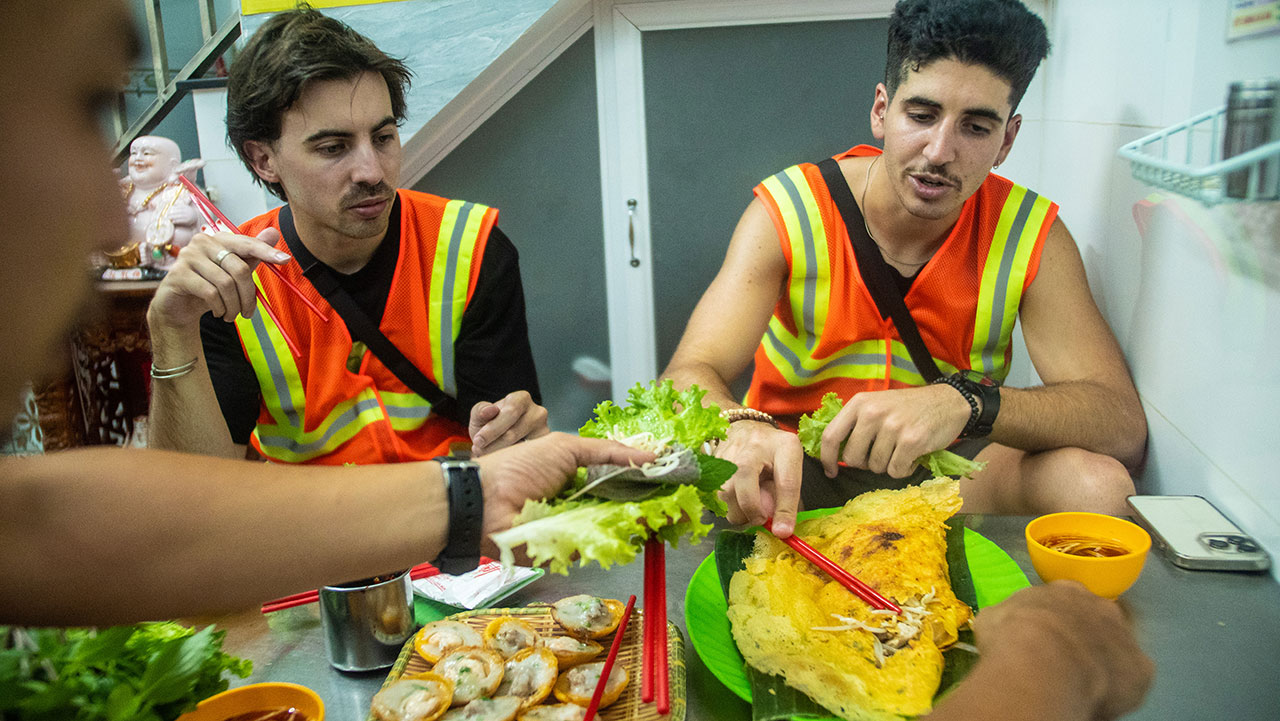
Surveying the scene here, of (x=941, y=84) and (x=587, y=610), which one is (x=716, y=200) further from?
(x=587, y=610)

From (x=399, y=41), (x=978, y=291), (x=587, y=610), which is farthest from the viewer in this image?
(x=399, y=41)

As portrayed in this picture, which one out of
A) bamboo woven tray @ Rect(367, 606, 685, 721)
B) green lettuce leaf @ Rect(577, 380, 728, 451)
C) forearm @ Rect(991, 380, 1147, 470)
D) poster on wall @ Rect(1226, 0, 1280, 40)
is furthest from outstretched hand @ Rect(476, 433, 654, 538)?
poster on wall @ Rect(1226, 0, 1280, 40)

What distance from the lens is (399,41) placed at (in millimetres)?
3291

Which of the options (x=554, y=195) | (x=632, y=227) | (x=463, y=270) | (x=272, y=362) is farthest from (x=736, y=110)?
(x=272, y=362)

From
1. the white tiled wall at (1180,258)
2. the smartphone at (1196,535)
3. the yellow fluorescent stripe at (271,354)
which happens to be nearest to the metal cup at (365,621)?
the yellow fluorescent stripe at (271,354)

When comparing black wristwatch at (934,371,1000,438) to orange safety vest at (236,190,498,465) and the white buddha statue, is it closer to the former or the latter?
orange safety vest at (236,190,498,465)

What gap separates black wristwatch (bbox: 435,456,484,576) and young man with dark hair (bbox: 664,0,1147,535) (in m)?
1.00

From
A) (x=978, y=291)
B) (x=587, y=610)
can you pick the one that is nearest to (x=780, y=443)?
(x=587, y=610)

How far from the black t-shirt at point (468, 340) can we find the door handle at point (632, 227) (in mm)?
1446

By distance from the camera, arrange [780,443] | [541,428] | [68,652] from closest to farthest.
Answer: [68,652]
[780,443]
[541,428]

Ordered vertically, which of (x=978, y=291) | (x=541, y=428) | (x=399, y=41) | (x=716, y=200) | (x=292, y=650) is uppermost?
(x=399, y=41)

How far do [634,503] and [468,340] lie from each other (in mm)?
1427

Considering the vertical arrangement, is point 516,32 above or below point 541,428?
above

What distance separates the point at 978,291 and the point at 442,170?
2.59m
